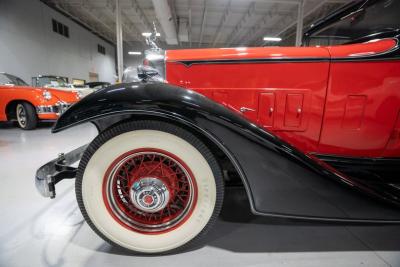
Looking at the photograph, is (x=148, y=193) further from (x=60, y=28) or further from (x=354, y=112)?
(x=60, y=28)

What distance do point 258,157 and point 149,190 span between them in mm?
551

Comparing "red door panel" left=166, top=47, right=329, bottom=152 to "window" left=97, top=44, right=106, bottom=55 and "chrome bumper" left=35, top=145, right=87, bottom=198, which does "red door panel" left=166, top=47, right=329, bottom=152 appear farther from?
"window" left=97, top=44, right=106, bottom=55

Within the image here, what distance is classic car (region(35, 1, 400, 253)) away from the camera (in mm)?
1060

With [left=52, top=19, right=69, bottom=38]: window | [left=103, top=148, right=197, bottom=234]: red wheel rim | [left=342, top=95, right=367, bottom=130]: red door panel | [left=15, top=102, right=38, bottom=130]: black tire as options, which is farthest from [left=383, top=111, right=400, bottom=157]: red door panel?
[left=52, top=19, right=69, bottom=38]: window

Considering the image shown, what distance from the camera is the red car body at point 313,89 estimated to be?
4.41 ft

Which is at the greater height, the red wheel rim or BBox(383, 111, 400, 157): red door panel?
BBox(383, 111, 400, 157): red door panel

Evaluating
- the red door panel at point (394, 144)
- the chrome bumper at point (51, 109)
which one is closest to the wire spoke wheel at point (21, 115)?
the chrome bumper at point (51, 109)

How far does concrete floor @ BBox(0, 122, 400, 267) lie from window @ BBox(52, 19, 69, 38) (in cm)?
1250

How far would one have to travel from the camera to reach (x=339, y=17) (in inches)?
76.9

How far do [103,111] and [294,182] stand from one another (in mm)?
941

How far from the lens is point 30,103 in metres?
4.75

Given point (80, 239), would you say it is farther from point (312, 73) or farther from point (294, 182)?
point (312, 73)

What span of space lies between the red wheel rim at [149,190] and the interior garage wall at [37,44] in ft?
33.1

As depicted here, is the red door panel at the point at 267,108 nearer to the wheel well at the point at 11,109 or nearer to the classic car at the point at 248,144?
the classic car at the point at 248,144
